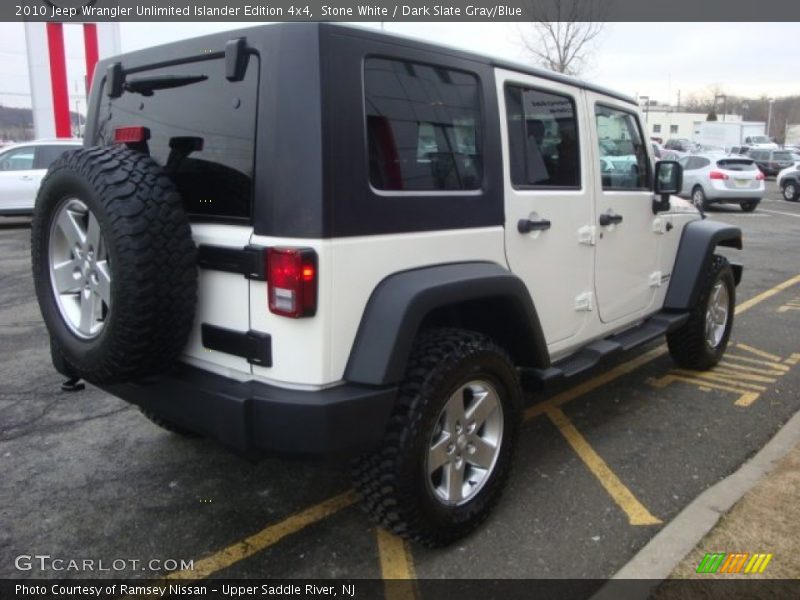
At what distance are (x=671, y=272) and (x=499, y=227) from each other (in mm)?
2279

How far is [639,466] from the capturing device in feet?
11.8

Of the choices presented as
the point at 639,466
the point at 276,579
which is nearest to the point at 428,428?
the point at 276,579

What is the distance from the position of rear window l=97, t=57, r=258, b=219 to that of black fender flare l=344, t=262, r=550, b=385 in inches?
23.6

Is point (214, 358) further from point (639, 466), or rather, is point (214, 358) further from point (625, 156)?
point (625, 156)

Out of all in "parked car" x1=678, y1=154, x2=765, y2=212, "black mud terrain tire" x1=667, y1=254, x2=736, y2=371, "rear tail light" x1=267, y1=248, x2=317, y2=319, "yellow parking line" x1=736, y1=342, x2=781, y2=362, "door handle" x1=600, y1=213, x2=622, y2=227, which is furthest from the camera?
"parked car" x1=678, y1=154, x2=765, y2=212

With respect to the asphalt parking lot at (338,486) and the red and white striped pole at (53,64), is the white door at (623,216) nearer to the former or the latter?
the asphalt parking lot at (338,486)

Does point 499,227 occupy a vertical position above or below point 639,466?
above

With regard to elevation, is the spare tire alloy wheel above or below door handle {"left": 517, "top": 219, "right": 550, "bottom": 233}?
below

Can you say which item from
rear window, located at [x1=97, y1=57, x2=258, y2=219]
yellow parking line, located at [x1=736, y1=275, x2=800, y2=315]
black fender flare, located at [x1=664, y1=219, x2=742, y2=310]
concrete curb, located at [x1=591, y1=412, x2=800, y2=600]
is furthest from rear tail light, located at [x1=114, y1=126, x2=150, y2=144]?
yellow parking line, located at [x1=736, y1=275, x2=800, y2=315]

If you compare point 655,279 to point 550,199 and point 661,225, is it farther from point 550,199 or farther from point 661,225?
point 550,199

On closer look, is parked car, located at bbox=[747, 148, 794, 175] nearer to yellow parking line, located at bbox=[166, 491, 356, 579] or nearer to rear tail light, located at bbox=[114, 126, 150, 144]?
yellow parking line, located at bbox=[166, 491, 356, 579]

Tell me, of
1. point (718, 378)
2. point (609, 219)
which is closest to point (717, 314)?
point (718, 378)

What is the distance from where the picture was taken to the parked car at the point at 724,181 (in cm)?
1770

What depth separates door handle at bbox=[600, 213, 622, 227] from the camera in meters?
3.73
